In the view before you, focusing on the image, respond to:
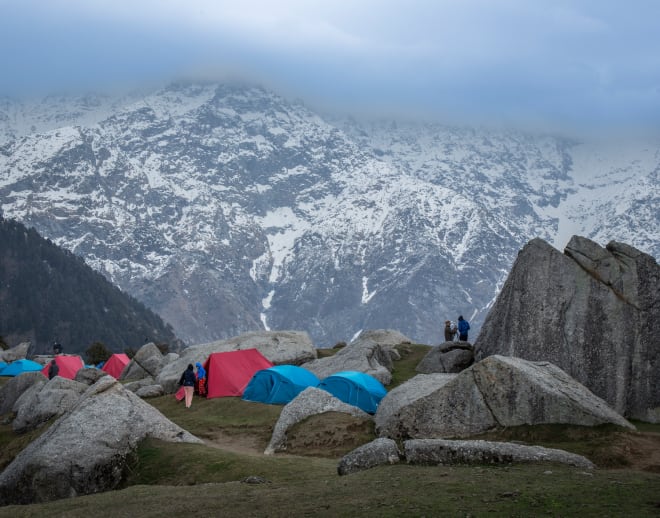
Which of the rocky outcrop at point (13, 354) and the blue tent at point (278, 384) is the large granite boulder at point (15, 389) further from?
the rocky outcrop at point (13, 354)

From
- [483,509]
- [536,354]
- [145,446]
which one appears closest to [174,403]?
[145,446]

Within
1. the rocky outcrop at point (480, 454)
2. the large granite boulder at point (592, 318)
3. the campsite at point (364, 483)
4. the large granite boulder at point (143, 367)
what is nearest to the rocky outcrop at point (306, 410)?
the campsite at point (364, 483)

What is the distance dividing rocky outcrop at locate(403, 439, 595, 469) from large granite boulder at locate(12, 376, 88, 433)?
25.9 metres

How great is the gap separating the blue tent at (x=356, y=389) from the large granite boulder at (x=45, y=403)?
48.9 ft

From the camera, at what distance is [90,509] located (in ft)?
66.4

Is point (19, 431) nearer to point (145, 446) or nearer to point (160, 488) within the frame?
point (145, 446)

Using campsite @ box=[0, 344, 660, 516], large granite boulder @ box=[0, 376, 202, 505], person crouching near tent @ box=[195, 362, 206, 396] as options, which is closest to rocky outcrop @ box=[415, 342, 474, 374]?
campsite @ box=[0, 344, 660, 516]

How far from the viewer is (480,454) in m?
21.1

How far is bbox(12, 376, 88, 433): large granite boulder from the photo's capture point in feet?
136

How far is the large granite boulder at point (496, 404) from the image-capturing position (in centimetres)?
2650

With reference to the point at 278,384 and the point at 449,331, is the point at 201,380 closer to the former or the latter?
the point at 278,384

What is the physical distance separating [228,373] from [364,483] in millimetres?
27335

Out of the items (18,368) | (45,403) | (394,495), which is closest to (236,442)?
(45,403)

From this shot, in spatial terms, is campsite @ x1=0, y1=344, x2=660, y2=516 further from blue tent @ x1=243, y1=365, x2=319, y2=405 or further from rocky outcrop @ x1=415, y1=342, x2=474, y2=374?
rocky outcrop @ x1=415, y1=342, x2=474, y2=374
